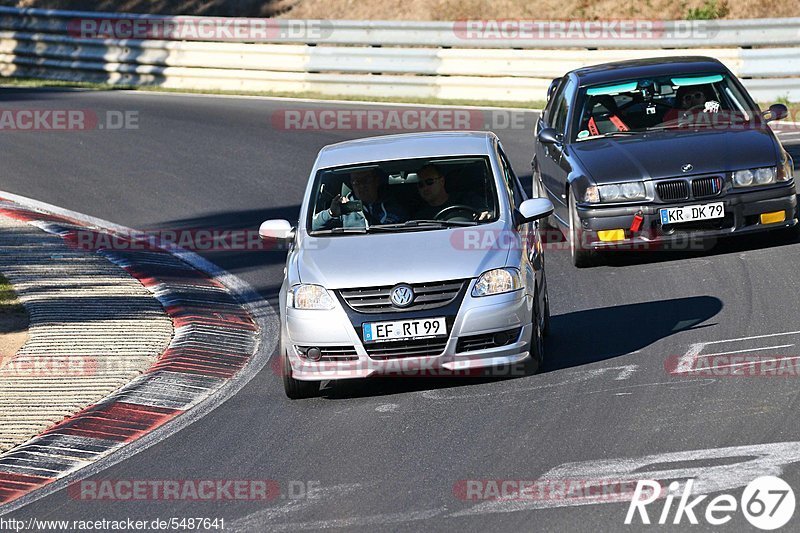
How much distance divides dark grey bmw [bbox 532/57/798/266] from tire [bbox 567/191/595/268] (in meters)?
0.01

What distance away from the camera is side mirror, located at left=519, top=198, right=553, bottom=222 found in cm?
951

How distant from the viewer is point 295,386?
9.16m

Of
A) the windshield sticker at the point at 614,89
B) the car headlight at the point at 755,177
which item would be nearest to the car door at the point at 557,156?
the windshield sticker at the point at 614,89

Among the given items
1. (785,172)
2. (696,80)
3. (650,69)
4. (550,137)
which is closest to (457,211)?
(550,137)

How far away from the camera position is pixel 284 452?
26.1 ft

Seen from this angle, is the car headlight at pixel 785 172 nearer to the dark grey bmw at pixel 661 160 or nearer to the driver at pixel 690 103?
the dark grey bmw at pixel 661 160

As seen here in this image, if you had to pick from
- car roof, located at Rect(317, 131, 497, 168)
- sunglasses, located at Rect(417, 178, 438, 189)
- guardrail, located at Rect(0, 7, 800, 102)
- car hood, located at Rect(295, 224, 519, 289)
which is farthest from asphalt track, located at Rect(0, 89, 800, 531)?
guardrail, located at Rect(0, 7, 800, 102)

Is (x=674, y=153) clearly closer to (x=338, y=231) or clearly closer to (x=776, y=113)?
(x=776, y=113)

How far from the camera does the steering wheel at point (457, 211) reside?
9.61m

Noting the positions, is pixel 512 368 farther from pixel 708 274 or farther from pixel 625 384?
pixel 708 274

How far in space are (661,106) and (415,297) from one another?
5.42m

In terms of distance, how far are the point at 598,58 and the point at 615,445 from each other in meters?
16.4

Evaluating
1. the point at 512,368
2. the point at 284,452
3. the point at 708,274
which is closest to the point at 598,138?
the point at 708,274

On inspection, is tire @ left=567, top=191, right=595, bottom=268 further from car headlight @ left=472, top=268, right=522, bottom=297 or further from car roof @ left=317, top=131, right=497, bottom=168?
car headlight @ left=472, top=268, right=522, bottom=297
